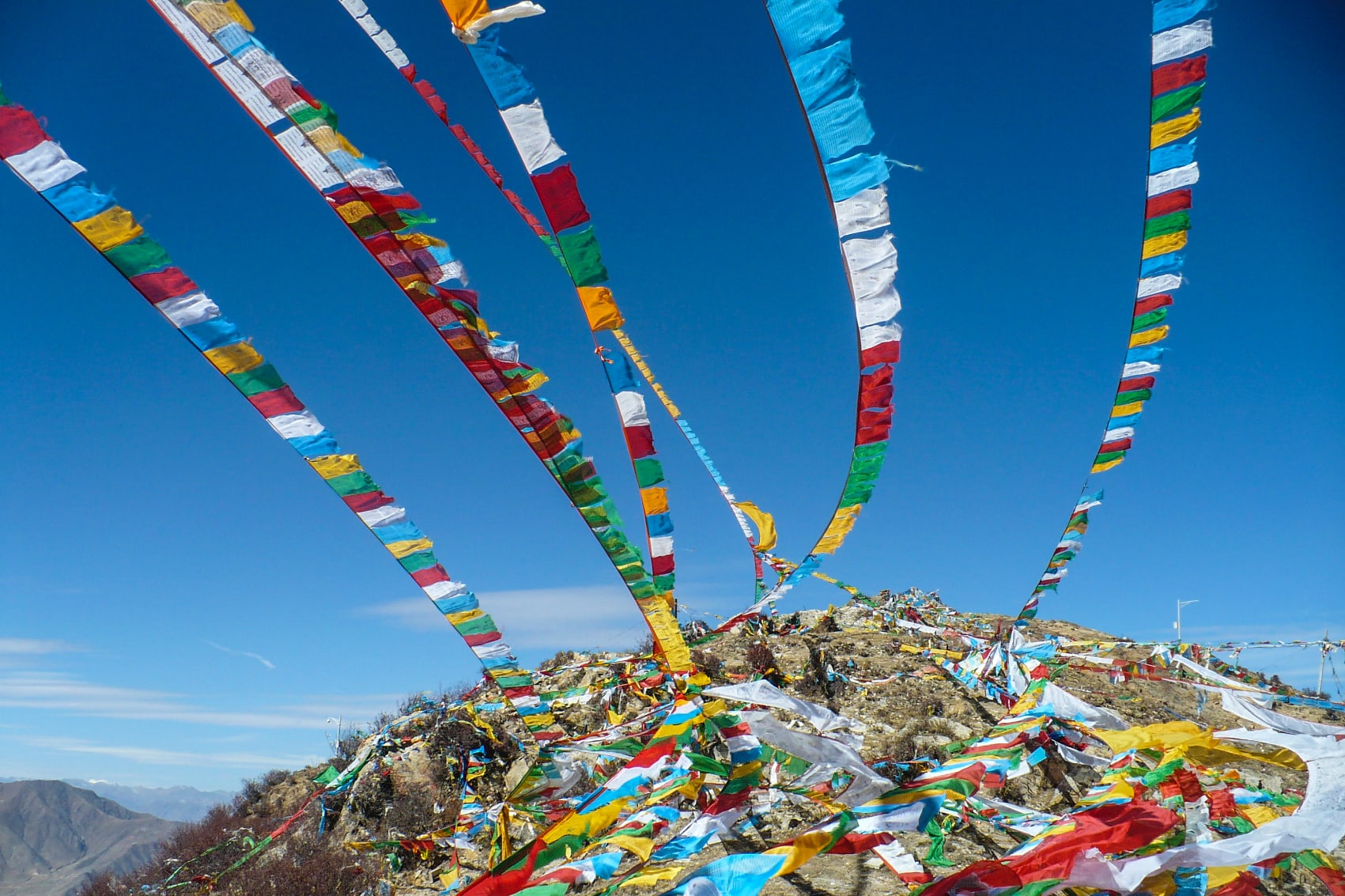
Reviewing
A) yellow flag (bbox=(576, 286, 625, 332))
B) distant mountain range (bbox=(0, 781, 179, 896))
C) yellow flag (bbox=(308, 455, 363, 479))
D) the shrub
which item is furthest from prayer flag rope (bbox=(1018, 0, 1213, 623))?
distant mountain range (bbox=(0, 781, 179, 896))

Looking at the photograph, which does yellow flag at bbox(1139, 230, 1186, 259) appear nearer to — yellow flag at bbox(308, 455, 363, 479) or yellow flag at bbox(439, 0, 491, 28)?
yellow flag at bbox(439, 0, 491, 28)

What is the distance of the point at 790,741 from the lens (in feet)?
18.0

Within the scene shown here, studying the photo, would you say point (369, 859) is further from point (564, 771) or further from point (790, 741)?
point (790, 741)

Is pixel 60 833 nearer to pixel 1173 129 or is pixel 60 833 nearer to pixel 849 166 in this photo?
pixel 849 166

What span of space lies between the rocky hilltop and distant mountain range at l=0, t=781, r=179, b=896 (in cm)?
12734

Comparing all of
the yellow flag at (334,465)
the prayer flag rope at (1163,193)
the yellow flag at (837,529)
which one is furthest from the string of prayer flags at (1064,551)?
the yellow flag at (334,465)

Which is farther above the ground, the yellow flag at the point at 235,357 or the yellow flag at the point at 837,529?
the yellow flag at the point at 235,357

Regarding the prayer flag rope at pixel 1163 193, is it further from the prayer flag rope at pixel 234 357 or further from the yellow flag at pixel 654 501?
the prayer flag rope at pixel 234 357

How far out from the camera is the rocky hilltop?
390 centimetres

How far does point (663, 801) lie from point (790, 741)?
1744 mm

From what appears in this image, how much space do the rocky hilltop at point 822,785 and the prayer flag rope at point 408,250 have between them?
4.93 feet

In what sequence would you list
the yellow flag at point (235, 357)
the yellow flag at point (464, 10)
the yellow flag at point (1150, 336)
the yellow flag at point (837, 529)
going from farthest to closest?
the yellow flag at point (837, 529)
the yellow flag at point (1150, 336)
the yellow flag at point (235, 357)
the yellow flag at point (464, 10)

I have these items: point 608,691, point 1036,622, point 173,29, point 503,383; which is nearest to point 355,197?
point 173,29

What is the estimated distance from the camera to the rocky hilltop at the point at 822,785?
390 cm
